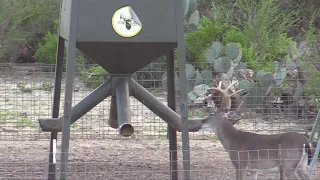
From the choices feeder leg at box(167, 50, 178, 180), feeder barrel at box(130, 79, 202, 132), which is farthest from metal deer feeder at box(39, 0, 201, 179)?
feeder leg at box(167, 50, 178, 180)

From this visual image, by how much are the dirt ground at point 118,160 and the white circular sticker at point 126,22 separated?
2.03m

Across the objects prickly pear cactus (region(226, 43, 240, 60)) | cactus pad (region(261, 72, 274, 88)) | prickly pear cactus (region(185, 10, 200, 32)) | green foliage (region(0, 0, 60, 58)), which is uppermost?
green foliage (region(0, 0, 60, 58))

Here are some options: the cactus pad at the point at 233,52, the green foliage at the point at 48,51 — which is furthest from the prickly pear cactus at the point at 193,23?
the green foliage at the point at 48,51

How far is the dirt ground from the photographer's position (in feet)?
25.6

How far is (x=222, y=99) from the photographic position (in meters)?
9.64

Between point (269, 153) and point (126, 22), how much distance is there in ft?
9.61

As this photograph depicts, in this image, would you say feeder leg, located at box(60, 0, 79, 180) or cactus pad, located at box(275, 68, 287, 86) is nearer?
feeder leg, located at box(60, 0, 79, 180)

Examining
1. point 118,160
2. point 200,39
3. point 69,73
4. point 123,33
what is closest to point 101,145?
point 118,160

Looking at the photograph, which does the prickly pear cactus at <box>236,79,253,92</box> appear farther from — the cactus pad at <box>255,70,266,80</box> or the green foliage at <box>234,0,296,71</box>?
Result: the green foliage at <box>234,0,296,71</box>

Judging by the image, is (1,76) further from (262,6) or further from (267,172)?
(267,172)

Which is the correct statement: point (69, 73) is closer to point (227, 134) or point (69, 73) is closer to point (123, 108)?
point (123, 108)

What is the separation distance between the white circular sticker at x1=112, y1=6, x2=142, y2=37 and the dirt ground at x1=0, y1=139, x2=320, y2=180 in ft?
6.64

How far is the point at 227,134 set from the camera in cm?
897

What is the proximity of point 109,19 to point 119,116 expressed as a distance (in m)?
0.95
